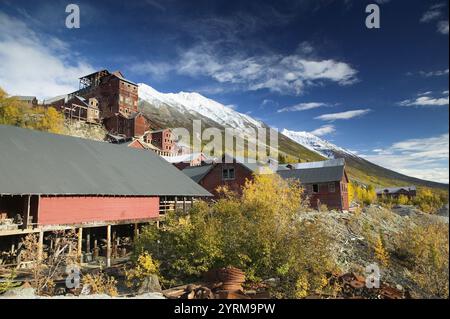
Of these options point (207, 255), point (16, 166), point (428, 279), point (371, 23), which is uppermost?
point (371, 23)

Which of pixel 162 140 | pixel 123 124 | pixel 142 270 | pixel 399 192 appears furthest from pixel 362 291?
pixel 399 192

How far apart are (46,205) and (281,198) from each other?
1681cm

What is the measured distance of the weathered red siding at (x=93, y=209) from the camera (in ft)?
61.9

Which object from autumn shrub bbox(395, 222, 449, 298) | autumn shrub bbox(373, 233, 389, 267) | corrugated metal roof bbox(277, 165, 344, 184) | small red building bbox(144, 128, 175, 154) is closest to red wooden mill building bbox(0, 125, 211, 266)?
autumn shrub bbox(373, 233, 389, 267)

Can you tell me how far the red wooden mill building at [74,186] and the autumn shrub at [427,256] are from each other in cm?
1583

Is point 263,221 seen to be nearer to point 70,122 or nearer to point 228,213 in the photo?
point 228,213

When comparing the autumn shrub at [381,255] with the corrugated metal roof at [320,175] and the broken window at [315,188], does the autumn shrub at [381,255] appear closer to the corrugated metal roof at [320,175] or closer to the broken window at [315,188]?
the corrugated metal roof at [320,175]

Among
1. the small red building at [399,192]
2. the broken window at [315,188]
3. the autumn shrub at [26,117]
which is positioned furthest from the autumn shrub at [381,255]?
the small red building at [399,192]

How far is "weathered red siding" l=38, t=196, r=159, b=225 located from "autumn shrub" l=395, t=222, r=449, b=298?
17.1 metres

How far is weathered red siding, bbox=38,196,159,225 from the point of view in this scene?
18.9 m

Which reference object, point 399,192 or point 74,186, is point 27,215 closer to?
point 74,186

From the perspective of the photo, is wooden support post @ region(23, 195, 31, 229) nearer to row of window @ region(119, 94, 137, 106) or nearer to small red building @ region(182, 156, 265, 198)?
small red building @ region(182, 156, 265, 198)
